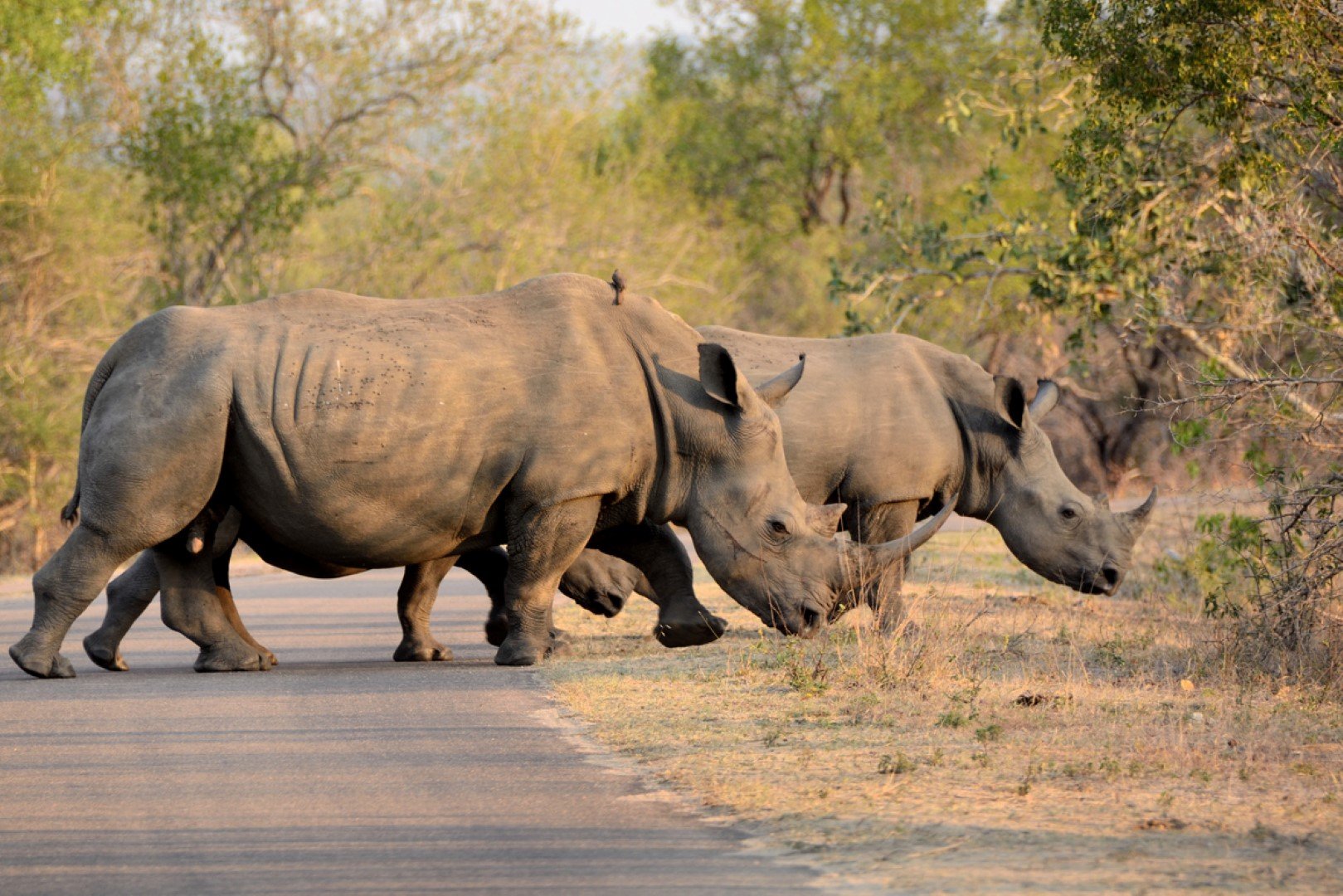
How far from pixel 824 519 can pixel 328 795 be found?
4.46 metres

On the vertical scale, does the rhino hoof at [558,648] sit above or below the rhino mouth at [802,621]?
below

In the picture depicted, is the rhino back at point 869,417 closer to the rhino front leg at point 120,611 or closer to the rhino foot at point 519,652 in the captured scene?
the rhino foot at point 519,652

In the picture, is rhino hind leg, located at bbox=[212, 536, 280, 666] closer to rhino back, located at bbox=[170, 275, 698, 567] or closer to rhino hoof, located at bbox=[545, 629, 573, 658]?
rhino back, located at bbox=[170, 275, 698, 567]

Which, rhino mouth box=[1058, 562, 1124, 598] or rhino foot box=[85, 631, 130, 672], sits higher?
rhino mouth box=[1058, 562, 1124, 598]

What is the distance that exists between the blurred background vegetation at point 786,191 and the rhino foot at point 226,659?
4.76 metres

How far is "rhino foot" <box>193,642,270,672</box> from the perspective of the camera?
34.7ft

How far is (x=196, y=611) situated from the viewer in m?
10.6

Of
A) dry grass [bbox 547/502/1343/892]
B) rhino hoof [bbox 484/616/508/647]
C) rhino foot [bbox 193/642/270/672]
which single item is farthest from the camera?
rhino hoof [bbox 484/616/508/647]

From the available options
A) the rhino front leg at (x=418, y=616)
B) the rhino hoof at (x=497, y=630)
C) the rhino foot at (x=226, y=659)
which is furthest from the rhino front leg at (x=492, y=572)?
the rhino foot at (x=226, y=659)

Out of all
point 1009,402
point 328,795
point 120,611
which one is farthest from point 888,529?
point 328,795

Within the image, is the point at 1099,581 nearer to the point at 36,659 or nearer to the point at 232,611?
the point at 232,611

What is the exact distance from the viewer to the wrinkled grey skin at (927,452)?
12.0m

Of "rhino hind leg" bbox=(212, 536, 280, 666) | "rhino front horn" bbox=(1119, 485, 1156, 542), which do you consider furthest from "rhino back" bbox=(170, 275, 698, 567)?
"rhino front horn" bbox=(1119, 485, 1156, 542)

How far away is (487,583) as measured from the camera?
39.1 ft
